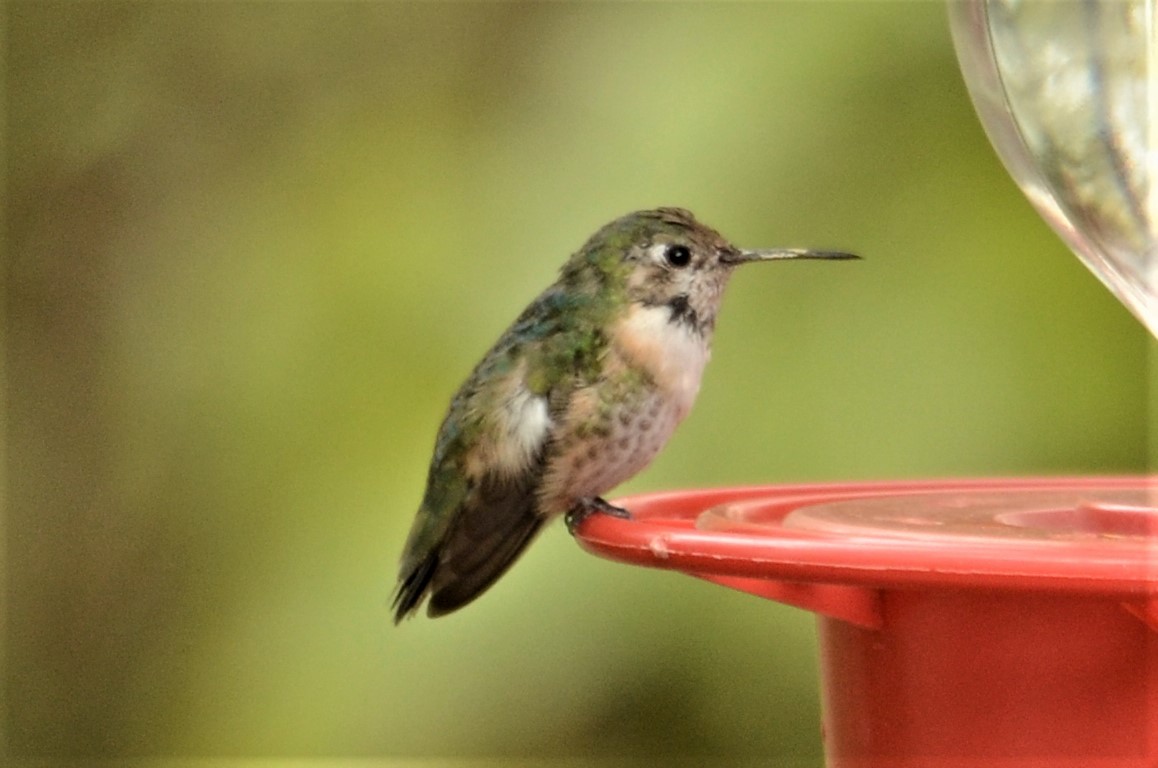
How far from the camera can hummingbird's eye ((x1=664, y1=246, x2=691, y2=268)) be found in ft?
7.39

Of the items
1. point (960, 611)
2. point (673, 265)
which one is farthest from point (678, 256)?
point (960, 611)

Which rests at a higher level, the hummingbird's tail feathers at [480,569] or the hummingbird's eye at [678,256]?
the hummingbird's eye at [678,256]

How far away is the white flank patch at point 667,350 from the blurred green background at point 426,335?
1.50ft

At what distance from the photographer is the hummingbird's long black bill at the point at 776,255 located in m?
2.06

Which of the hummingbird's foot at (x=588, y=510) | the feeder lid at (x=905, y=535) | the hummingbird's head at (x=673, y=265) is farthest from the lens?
the hummingbird's head at (x=673, y=265)

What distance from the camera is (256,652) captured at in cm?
273

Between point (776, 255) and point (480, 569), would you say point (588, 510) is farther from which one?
point (776, 255)

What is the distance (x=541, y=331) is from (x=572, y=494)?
0.81 feet

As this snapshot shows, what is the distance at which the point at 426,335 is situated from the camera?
9.03 ft

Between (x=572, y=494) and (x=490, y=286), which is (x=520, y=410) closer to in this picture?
(x=572, y=494)

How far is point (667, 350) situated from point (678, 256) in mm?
171

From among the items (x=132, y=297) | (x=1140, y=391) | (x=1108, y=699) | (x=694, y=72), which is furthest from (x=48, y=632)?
(x=1108, y=699)

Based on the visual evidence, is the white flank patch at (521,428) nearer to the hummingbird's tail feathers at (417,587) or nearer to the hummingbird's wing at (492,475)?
the hummingbird's wing at (492,475)

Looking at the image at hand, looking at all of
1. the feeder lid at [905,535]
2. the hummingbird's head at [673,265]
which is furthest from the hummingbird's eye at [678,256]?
the feeder lid at [905,535]
